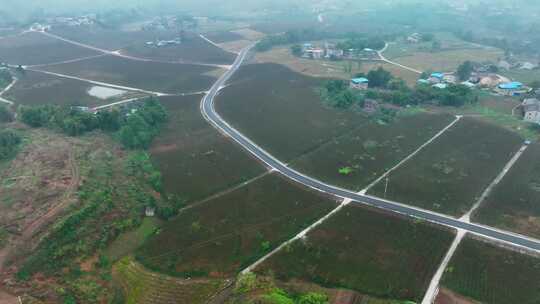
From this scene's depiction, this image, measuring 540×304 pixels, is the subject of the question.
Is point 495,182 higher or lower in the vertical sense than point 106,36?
lower

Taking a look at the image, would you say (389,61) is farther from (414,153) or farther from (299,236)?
(299,236)

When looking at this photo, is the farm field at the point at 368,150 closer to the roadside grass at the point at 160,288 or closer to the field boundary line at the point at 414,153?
the field boundary line at the point at 414,153

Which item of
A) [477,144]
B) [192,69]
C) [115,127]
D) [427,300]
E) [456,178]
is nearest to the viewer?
[427,300]

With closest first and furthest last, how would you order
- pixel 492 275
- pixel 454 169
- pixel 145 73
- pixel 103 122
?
pixel 492 275 → pixel 454 169 → pixel 103 122 → pixel 145 73

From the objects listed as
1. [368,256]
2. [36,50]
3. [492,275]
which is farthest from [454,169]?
[36,50]

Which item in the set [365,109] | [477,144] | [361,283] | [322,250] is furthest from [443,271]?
[365,109]

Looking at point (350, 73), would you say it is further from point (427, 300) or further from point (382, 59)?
point (427, 300)

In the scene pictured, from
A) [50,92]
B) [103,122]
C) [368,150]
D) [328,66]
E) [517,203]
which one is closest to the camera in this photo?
[517,203]
